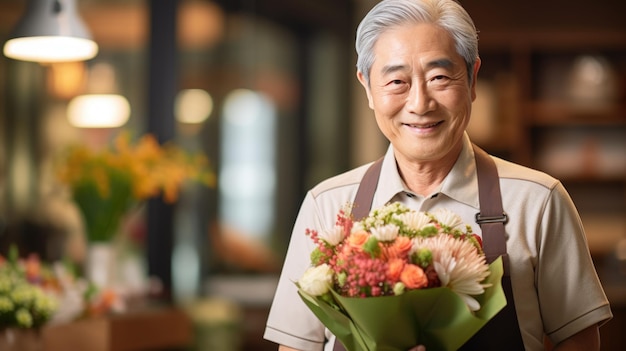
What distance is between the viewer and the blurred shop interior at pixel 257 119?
5.52 meters

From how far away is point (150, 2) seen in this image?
19.4 ft

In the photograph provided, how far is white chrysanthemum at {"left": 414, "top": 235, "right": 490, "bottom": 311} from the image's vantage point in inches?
66.7

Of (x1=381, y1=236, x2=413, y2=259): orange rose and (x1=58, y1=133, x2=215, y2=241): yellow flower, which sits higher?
(x1=381, y1=236, x2=413, y2=259): orange rose

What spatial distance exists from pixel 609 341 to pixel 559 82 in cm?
189

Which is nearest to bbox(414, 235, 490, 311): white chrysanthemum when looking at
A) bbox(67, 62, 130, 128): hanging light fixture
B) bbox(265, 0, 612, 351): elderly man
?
bbox(265, 0, 612, 351): elderly man

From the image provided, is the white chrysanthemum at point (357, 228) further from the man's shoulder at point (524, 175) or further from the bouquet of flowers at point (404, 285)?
the man's shoulder at point (524, 175)

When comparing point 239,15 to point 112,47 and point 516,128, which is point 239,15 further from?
point 516,128

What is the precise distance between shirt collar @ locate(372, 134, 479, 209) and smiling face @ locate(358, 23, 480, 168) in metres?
0.08

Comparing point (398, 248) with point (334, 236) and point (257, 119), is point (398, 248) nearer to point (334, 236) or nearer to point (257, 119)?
point (334, 236)

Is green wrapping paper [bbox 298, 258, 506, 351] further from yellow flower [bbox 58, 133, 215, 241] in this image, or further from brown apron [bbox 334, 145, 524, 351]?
yellow flower [bbox 58, 133, 215, 241]

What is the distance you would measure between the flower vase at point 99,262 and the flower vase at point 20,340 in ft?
3.71

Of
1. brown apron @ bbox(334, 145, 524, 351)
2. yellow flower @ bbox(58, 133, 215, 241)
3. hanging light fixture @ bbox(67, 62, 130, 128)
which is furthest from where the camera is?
hanging light fixture @ bbox(67, 62, 130, 128)

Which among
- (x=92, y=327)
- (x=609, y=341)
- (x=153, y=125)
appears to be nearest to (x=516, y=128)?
(x=609, y=341)

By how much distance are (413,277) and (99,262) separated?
3.21 metres
